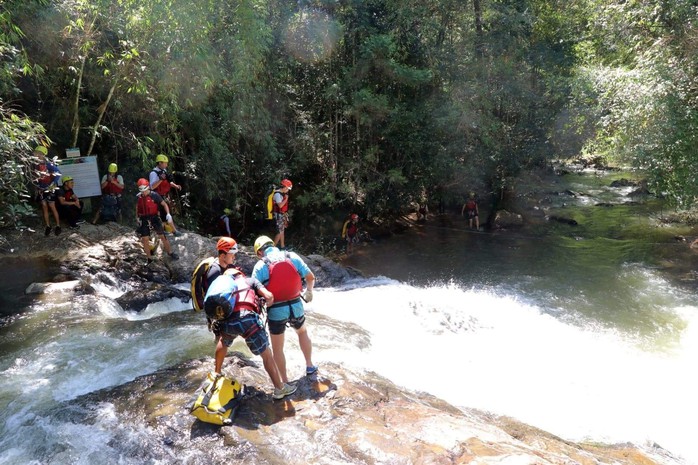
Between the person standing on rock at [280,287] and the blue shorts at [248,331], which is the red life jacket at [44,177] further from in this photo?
the blue shorts at [248,331]

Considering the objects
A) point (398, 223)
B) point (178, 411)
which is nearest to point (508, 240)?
point (398, 223)

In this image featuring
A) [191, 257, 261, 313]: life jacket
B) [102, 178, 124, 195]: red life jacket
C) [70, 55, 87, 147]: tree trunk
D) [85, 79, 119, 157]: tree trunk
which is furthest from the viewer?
[102, 178, 124, 195]: red life jacket

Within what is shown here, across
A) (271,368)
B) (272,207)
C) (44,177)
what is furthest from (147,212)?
(271,368)

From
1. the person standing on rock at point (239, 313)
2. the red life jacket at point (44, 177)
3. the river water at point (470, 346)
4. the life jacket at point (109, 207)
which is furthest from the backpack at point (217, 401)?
the life jacket at point (109, 207)

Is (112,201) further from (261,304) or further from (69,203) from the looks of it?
(261,304)

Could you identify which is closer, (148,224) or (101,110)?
(148,224)

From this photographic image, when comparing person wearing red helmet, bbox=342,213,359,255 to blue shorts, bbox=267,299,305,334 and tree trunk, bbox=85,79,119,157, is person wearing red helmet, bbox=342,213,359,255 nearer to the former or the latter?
tree trunk, bbox=85,79,119,157

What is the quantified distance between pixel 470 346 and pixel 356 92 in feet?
31.6

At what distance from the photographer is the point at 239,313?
4.84 meters

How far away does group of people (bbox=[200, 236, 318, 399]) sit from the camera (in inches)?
190

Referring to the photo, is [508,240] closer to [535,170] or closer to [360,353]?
[535,170]

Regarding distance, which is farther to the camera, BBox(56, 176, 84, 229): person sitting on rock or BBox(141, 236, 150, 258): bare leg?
BBox(56, 176, 84, 229): person sitting on rock

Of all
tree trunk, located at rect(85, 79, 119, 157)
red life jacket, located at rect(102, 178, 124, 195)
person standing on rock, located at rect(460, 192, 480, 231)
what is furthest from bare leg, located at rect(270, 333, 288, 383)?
person standing on rock, located at rect(460, 192, 480, 231)

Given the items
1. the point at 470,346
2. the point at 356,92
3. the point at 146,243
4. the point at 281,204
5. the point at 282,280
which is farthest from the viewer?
the point at 356,92
